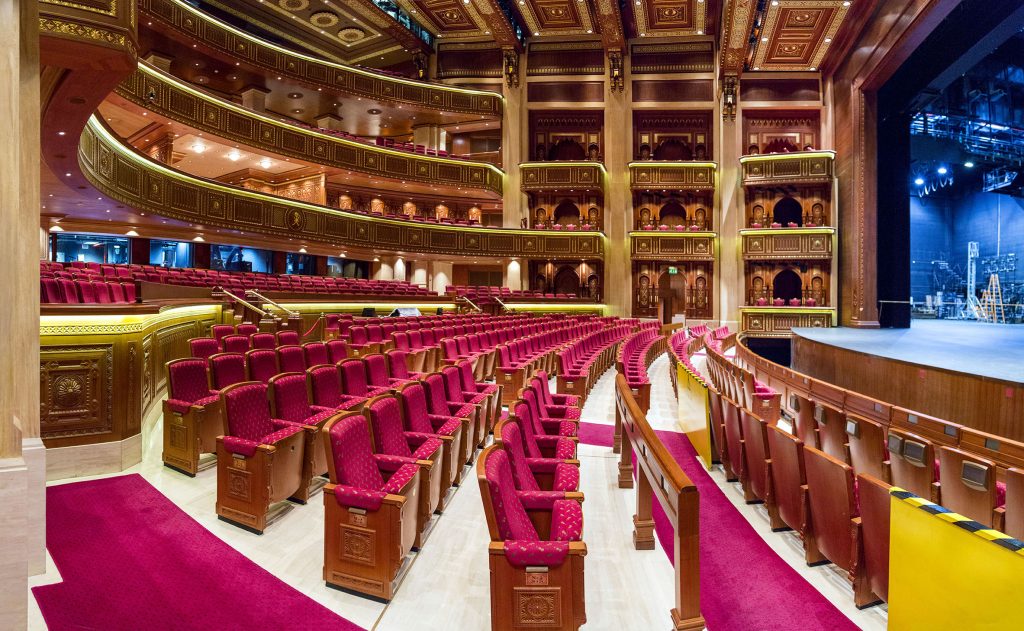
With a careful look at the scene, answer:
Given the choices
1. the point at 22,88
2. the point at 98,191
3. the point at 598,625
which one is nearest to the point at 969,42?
the point at 598,625

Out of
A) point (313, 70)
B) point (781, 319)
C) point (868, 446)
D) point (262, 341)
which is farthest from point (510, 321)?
point (313, 70)

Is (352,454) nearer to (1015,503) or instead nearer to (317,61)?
(1015,503)

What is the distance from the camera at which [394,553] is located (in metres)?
1.59

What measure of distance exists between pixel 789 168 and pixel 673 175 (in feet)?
8.43

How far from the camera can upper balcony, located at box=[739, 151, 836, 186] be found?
12023 millimetres

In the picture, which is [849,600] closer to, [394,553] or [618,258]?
[394,553]

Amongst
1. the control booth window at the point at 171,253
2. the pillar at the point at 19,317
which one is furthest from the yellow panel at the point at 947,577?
the control booth window at the point at 171,253

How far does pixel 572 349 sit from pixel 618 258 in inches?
372

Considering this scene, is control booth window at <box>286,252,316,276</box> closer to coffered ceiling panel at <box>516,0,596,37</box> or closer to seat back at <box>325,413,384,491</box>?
coffered ceiling panel at <box>516,0,596,37</box>

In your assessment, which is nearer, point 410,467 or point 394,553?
point 394,553

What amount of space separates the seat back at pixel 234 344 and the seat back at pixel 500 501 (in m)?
2.70

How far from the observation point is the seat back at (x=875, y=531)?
142cm

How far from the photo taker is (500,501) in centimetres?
139

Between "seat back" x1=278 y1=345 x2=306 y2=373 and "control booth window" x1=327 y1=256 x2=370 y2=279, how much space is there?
34.2 feet
